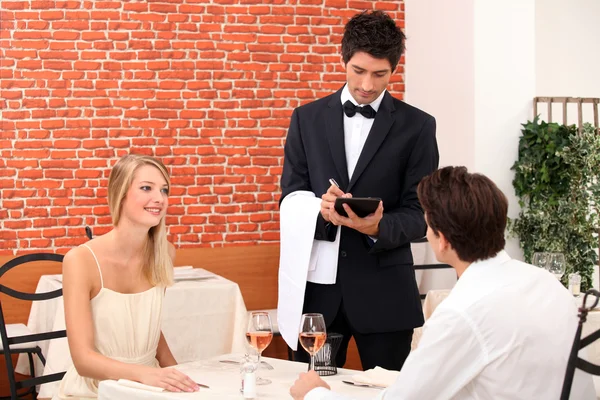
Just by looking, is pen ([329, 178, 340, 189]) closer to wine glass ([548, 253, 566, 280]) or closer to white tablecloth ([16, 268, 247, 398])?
wine glass ([548, 253, 566, 280])

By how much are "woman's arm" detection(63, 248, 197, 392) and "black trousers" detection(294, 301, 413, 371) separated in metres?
0.65

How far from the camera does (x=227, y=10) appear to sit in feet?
19.2

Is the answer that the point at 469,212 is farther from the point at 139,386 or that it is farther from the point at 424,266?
the point at 424,266

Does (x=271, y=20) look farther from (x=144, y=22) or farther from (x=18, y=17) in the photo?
(x=18, y=17)

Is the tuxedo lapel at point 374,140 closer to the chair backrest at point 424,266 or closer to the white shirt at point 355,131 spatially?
the white shirt at point 355,131

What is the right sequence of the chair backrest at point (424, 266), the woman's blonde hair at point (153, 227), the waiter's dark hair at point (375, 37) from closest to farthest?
the waiter's dark hair at point (375, 37) → the woman's blonde hair at point (153, 227) → the chair backrest at point (424, 266)

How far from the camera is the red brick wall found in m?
5.47

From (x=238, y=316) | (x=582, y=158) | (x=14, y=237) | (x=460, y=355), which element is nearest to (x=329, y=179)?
(x=460, y=355)

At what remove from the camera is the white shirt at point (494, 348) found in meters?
1.62

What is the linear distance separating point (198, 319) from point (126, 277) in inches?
68.6

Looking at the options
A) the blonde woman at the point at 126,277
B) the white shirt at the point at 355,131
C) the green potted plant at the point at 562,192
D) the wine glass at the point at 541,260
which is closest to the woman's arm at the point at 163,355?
the blonde woman at the point at 126,277

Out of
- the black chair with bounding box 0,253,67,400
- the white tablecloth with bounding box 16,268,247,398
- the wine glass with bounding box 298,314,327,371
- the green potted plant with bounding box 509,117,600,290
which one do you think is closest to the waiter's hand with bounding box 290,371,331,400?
the wine glass with bounding box 298,314,327,371

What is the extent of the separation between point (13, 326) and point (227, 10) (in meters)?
2.60

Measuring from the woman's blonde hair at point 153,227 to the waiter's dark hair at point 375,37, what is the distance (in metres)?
0.80
